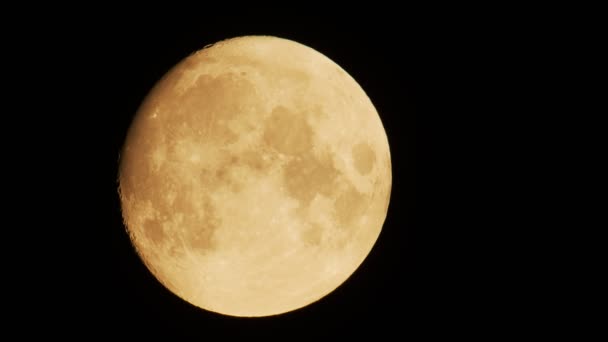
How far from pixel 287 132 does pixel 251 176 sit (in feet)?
1.28

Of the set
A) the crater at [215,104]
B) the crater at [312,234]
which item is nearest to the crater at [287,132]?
the crater at [215,104]

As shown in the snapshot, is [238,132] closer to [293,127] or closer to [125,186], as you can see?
[293,127]

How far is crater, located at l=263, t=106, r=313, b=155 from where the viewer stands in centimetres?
322

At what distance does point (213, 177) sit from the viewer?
10.5ft

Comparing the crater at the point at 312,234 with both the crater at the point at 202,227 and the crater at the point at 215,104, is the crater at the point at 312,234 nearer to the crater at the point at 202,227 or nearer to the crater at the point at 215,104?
the crater at the point at 202,227

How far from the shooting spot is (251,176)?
317 cm

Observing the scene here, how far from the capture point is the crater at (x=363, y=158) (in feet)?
11.4

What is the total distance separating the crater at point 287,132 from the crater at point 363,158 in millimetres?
391

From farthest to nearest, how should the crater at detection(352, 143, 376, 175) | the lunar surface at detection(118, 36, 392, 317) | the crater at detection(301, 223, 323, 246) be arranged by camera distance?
the crater at detection(352, 143, 376, 175), the crater at detection(301, 223, 323, 246), the lunar surface at detection(118, 36, 392, 317)

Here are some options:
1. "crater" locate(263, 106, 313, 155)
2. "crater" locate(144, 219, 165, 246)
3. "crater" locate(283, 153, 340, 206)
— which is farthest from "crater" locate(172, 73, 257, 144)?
"crater" locate(144, 219, 165, 246)

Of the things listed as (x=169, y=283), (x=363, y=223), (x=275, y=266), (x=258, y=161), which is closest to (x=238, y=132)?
(x=258, y=161)

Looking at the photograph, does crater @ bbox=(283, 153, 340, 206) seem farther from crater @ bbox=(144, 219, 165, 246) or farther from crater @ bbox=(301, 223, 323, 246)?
crater @ bbox=(144, 219, 165, 246)

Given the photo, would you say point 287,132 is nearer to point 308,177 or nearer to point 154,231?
point 308,177

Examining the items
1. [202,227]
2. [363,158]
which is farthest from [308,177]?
[202,227]
